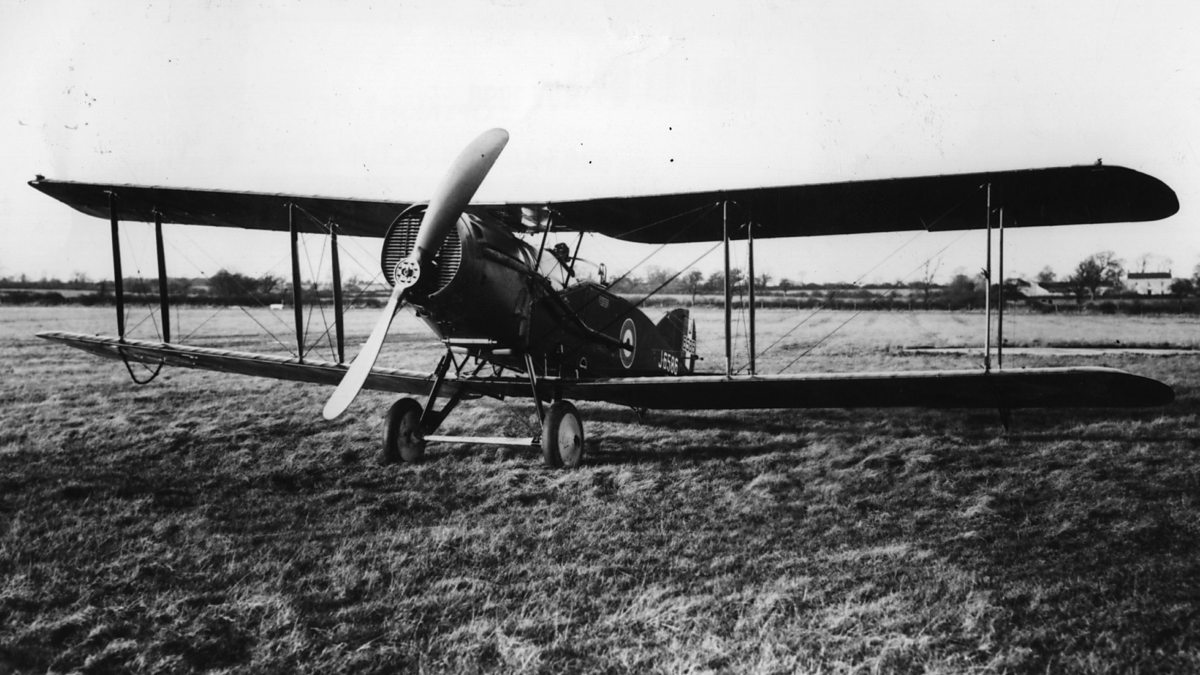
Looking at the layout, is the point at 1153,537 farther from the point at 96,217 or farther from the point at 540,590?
the point at 96,217

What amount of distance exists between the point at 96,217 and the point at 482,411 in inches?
187

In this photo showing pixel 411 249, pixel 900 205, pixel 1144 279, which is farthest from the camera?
pixel 1144 279

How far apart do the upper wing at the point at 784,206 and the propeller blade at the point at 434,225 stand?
1314 mm

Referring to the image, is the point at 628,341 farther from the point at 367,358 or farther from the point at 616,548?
the point at 616,548

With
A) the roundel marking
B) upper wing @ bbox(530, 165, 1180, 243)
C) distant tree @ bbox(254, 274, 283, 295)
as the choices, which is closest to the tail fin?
the roundel marking

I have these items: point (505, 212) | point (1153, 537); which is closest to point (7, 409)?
point (505, 212)

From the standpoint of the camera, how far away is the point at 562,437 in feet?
19.0

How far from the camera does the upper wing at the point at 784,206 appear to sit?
4.99 meters

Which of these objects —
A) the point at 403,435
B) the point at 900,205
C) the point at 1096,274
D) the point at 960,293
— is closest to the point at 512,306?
the point at 403,435

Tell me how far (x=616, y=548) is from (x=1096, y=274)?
40.2 meters

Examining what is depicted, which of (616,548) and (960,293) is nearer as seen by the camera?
(616,548)

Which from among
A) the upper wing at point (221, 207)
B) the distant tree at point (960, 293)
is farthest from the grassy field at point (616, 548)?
the distant tree at point (960, 293)

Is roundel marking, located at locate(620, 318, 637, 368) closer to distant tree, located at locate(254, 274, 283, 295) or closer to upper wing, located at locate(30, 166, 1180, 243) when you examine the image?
Answer: upper wing, located at locate(30, 166, 1180, 243)

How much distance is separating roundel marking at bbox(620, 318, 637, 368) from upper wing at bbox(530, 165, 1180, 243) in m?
1.05
